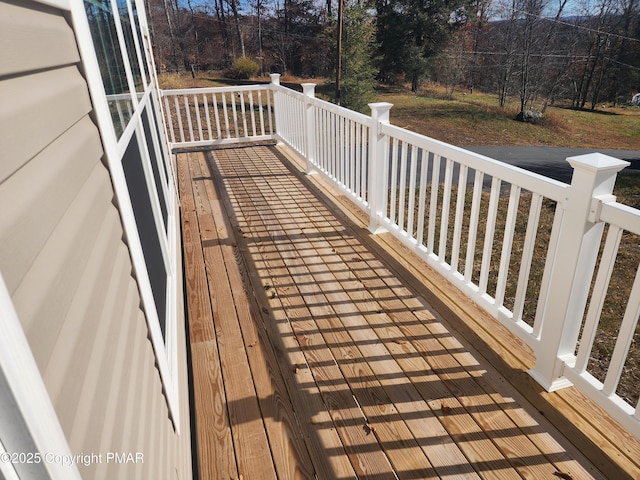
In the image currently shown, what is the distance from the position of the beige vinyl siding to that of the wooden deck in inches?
32.5

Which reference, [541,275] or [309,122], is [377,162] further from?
[541,275]

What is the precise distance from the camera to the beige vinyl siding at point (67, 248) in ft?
1.81

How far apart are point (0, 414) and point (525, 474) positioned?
1.81 metres

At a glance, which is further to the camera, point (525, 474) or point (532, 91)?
point (532, 91)

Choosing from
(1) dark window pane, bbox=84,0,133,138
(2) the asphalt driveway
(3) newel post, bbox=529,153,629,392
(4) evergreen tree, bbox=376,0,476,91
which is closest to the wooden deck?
(3) newel post, bbox=529,153,629,392

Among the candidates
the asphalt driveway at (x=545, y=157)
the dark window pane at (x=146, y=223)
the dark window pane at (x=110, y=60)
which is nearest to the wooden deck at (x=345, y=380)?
the dark window pane at (x=146, y=223)

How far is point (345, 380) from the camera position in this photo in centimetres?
214

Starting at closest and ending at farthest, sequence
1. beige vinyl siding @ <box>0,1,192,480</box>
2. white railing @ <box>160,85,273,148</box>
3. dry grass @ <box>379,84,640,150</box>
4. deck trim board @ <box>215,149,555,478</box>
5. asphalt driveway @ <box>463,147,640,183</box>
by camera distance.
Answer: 1. beige vinyl siding @ <box>0,1,192,480</box>
2. deck trim board @ <box>215,149,555,478</box>
3. white railing @ <box>160,85,273,148</box>
4. asphalt driveway @ <box>463,147,640,183</box>
5. dry grass @ <box>379,84,640,150</box>

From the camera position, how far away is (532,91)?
17156mm

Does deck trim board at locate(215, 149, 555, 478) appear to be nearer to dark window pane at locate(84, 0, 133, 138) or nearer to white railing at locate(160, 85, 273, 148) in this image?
dark window pane at locate(84, 0, 133, 138)

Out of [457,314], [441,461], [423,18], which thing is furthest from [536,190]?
[423,18]

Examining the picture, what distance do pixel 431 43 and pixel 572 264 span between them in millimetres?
25432

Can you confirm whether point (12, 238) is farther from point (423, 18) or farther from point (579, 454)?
point (423, 18)

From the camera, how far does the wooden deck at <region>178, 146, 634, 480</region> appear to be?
1.73m
